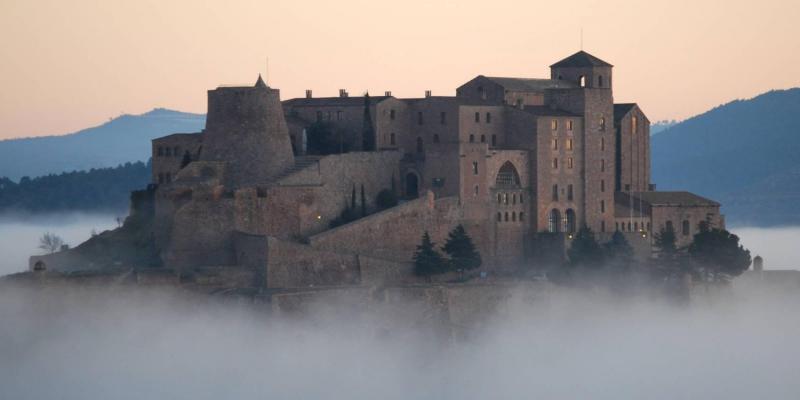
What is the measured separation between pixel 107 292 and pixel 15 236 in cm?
3341

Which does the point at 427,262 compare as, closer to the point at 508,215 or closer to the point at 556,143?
the point at 508,215

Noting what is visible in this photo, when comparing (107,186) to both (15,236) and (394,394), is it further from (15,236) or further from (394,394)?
(394,394)

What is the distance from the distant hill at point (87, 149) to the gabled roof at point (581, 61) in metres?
55.9

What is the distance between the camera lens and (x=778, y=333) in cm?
9119

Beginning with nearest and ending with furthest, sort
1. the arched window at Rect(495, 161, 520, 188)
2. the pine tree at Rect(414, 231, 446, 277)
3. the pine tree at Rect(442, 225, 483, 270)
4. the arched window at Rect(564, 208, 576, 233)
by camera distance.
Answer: the pine tree at Rect(414, 231, 446, 277) → the pine tree at Rect(442, 225, 483, 270) → the arched window at Rect(495, 161, 520, 188) → the arched window at Rect(564, 208, 576, 233)

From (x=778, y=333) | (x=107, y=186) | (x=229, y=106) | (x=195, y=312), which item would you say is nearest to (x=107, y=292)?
(x=195, y=312)

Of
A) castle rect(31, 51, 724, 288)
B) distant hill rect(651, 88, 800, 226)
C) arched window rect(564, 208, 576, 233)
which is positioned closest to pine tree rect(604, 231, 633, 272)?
castle rect(31, 51, 724, 288)

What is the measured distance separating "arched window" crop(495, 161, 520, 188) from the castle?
0.07 meters

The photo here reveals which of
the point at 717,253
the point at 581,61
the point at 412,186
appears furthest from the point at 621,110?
the point at 412,186

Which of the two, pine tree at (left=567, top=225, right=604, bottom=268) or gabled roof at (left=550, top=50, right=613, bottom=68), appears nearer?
pine tree at (left=567, top=225, right=604, bottom=268)

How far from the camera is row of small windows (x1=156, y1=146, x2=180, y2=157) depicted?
82062 mm

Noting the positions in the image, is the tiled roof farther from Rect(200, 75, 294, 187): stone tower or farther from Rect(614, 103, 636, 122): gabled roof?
Rect(200, 75, 294, 187): stone tower

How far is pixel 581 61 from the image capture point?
8700cm

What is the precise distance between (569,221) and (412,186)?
6.05 meters
